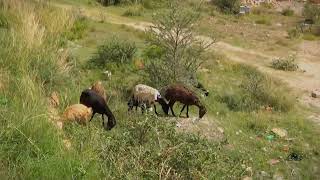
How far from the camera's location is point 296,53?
515 inches

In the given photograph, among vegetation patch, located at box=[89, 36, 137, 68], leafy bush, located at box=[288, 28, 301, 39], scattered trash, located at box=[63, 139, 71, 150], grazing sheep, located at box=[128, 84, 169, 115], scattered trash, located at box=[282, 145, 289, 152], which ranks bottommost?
scattered trash, located at box=[282, 145, 289, 152]

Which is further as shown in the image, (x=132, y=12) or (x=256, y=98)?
(x=132, y=12)

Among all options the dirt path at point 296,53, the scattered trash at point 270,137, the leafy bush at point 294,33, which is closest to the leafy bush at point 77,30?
the dirt path at point 296,53

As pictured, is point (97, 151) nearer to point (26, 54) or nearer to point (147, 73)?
point (26, 54)

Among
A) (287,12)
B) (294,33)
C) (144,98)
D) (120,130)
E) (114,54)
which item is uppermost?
(120,130)

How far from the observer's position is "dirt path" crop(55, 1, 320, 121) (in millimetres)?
10252

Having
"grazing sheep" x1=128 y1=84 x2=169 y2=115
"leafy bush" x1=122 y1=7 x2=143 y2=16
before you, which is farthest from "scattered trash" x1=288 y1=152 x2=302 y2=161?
"leafy bush" x1=122 y1=7 x2=143 y2=16

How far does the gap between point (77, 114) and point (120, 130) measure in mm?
450

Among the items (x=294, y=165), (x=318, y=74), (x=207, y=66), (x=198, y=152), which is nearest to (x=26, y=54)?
(x=198, y=152)

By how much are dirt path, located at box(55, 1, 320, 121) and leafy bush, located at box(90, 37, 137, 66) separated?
2.78 m

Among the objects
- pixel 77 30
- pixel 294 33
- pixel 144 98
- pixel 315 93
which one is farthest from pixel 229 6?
pixel 144 98

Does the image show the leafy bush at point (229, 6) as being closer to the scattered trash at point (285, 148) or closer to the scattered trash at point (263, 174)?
the scattered trash at point (285, 148)

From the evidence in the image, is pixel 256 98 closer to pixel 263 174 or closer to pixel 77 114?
pixel 263 174

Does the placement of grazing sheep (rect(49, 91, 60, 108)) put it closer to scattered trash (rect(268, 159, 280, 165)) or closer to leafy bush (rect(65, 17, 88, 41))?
scattered trash (rect(268, 159, 280, 165))
